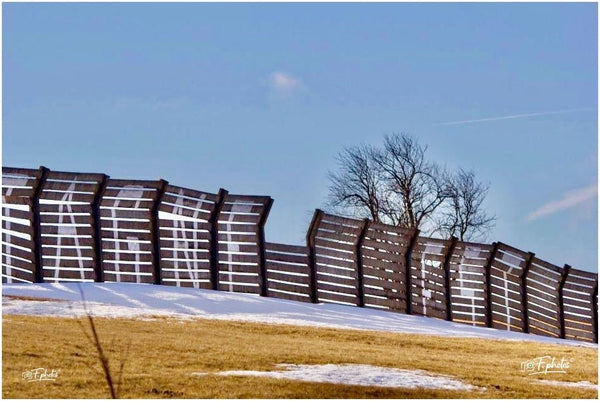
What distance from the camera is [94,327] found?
58.2 feet

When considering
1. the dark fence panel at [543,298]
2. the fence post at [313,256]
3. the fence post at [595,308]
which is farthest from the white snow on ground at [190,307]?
the fence post at [595,308]

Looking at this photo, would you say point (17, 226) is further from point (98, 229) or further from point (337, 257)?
point (337, 257)

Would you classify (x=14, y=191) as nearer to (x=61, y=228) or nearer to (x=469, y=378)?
(x=61, y=228)

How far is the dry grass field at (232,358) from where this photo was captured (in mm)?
14039

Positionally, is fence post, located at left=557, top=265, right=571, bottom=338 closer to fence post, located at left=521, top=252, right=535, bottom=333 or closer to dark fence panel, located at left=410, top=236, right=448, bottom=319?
fence post, located at left=521, top=252, right=535, bottom=333

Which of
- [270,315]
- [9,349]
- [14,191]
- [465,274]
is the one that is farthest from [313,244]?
Answer: [9,349]

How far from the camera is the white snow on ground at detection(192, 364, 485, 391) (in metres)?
14.9

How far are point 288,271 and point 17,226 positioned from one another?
6013 mm

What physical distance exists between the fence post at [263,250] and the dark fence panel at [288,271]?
101mm

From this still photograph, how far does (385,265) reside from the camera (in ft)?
79.8

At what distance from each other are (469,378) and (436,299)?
938 cm

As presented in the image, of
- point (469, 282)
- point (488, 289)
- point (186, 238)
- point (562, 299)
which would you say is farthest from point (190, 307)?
point (562, 299)

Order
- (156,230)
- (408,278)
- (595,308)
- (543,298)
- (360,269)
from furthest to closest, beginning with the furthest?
(595,308) → (543,298) → (408,278) → (360,269) → (156,230)

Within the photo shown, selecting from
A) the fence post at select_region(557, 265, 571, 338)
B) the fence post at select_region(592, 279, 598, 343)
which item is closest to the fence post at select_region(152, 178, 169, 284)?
the fence post at select_region(557, 265, 571, 338)
